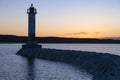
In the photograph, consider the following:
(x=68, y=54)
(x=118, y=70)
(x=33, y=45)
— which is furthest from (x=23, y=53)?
(x=118, y=70)

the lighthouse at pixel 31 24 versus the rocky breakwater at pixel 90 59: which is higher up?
the lighthouse at pixel 31 24

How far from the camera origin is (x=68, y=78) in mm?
18234

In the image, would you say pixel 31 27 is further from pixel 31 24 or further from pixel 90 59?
pixel 90 59

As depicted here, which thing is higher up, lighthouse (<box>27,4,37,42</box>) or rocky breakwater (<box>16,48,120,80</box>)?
lighthouse (<box>27,4,37,42</box>)

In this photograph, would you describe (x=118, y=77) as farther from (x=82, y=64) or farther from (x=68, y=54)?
(x=68, y=54)

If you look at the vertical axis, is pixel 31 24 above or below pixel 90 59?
above

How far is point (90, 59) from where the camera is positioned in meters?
24.1

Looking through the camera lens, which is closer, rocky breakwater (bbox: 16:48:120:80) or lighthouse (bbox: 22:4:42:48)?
rocky breakwater (bbox: 16:48:120:80)

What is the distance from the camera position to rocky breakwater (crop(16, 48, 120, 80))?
581 inches

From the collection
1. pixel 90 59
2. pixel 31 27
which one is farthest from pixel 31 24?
pixel 90 59

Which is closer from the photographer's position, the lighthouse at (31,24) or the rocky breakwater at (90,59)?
the rocky breakwater at (90,59)

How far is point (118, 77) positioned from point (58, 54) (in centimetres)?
2139

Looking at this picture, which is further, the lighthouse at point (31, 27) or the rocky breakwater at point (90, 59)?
the lighthouse at point (31, 27)

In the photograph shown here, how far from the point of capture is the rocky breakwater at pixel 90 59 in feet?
48.4
